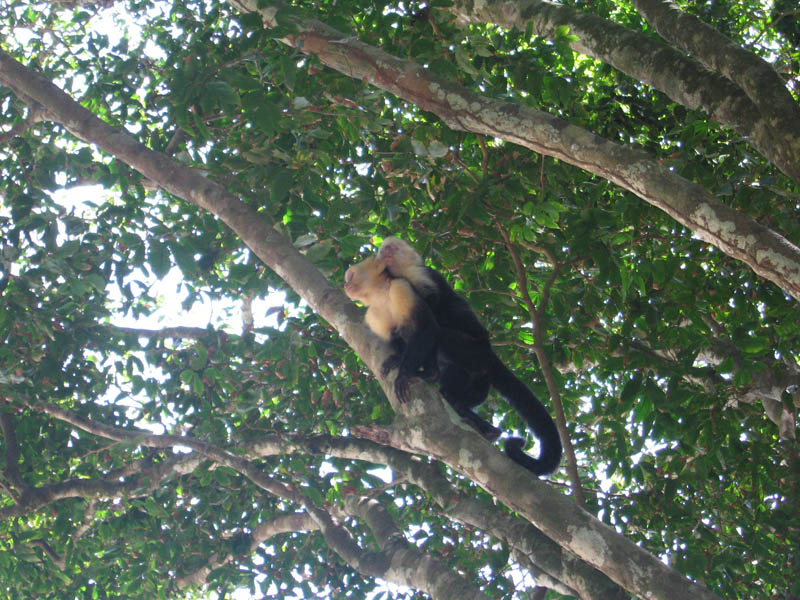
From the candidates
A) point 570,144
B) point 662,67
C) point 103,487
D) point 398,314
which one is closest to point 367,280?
point 398,314

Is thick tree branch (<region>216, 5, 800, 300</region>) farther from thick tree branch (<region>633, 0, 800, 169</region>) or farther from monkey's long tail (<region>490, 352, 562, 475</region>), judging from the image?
monkey's long tail (<region>490, 352, 562, 475</region>)

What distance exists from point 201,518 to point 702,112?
4700 millimetres

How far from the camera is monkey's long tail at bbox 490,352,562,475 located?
3.81 m

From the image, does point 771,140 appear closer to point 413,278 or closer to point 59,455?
point 413,278

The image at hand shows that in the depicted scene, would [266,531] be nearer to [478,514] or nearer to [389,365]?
[478,514]

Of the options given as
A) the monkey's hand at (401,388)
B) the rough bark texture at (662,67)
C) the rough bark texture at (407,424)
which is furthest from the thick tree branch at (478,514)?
the rough bark texture at (662,67)

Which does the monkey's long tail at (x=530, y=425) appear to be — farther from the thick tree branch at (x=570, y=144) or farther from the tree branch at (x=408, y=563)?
the thick tree branch at (x=570, y=144)

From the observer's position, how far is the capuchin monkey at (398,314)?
12.8ft

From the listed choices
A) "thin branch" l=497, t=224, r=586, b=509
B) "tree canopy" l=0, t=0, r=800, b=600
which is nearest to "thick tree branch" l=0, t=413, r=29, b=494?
"tree canopy" l=0, t=0, r=800, b=600

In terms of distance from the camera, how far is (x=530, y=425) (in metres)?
4.14

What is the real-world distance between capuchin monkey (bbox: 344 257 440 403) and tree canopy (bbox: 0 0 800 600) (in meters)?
0.30

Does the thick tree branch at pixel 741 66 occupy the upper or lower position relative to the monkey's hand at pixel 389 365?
upper

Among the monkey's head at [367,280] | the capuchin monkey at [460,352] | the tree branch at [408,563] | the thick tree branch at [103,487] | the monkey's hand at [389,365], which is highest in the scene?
the monkey's head at [367,280]

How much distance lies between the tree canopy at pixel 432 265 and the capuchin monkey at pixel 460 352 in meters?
0.25
